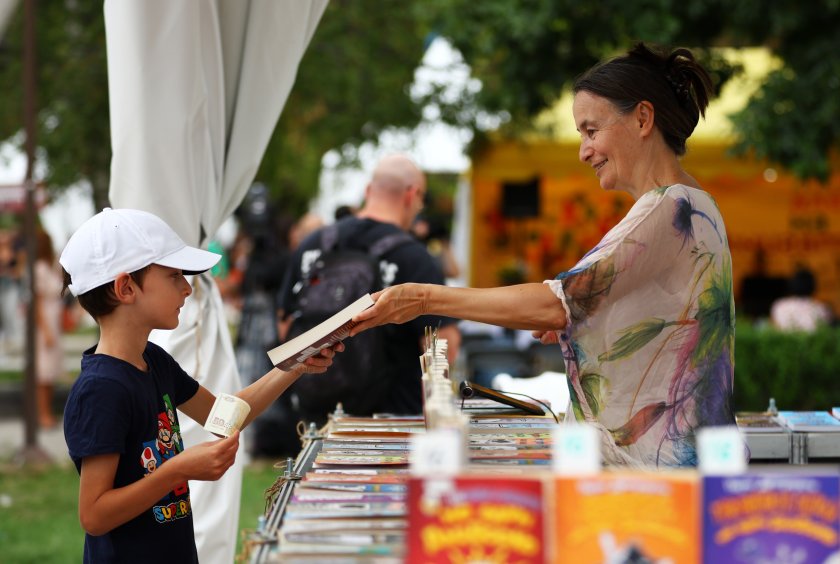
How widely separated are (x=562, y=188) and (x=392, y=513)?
12665 millimetres

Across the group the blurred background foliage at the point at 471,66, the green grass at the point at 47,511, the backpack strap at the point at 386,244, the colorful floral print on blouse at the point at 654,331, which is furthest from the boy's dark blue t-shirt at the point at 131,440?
the blurred background foliage at the point at 471,66

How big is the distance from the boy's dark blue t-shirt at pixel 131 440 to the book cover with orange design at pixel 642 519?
51.0 inches

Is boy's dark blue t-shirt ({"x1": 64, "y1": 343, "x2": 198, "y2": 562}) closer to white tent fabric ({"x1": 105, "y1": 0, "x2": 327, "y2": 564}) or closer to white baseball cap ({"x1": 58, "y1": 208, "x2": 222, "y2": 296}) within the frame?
white baseball cap ({"x1": 58, "y1": 208, "x2": 222, "y2": 296})

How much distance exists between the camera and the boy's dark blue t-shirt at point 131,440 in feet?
8.46

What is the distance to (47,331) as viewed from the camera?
42.2ft

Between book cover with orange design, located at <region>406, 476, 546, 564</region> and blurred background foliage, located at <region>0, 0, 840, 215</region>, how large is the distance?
23.4ft

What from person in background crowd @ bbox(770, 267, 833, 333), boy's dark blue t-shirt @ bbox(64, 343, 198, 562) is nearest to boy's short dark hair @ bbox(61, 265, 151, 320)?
boy's dark blue t-shirt @ bbox(64, 343, 198, 562)

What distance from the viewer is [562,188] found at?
47.8 feet

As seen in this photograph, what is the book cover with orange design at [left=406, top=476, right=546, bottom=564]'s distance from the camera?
1.73m

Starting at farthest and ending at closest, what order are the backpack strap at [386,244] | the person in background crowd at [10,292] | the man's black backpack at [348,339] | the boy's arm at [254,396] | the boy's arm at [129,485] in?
1. the person in background crowd at [10,292]
2. the backpack strap at [386,244]
3. the man's black backpack at [348,339]
4. the boy's arm at [254,396]
5. the boy's arm at [129,485]

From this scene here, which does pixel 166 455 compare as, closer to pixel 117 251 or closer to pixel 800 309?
pixel 117 251

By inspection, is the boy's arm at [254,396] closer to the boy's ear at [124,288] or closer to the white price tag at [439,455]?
the boy's ear at [124,288]

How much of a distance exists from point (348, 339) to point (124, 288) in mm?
2055

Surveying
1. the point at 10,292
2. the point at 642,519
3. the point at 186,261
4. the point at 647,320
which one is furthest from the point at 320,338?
the point at 10,292
